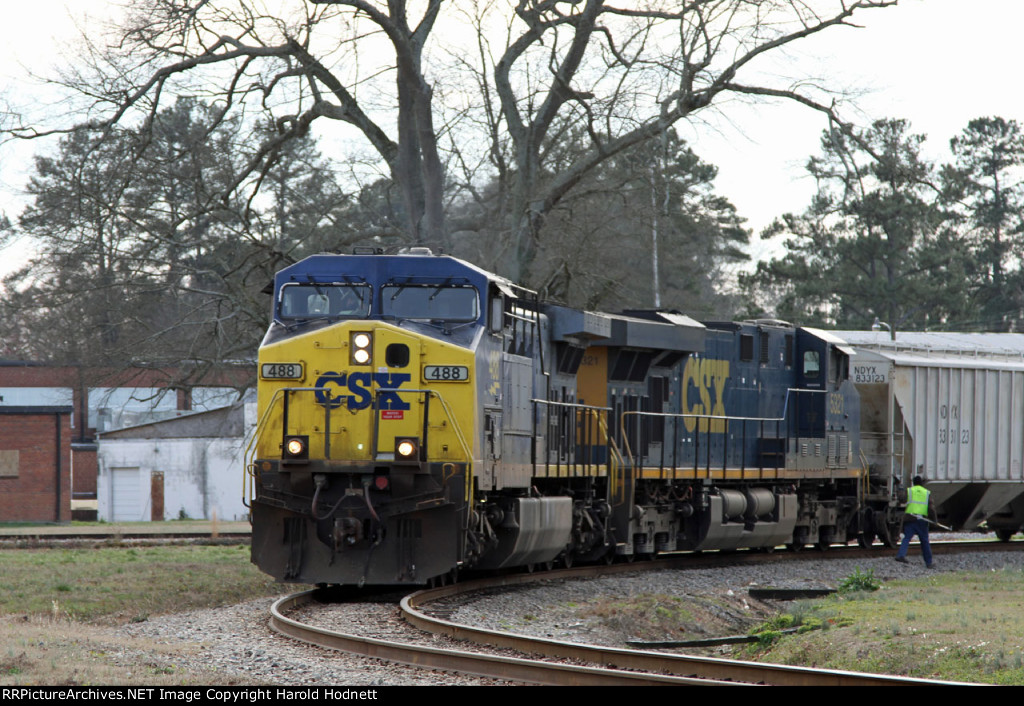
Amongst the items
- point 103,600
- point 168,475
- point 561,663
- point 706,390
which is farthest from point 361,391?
point 168,475


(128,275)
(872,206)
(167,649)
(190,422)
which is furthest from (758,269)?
(167,649)

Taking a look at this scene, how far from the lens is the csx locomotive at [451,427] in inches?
507

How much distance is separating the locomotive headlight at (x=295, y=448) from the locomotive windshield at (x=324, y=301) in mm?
1402

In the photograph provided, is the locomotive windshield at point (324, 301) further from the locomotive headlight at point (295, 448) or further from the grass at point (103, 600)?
the grass at point (103, 600)

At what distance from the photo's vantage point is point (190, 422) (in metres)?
44.4

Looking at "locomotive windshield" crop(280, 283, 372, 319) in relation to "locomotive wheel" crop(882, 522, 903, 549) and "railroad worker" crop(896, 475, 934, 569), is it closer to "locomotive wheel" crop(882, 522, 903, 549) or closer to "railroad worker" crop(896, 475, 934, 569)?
"railroad worker" crop(896, 475, 934, 569)

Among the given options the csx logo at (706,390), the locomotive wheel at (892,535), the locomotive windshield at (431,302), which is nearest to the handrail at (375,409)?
the locomotive windshield at (431,302)

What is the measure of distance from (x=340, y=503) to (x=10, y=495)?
26.2 metres

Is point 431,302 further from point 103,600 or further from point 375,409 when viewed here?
point 103,600

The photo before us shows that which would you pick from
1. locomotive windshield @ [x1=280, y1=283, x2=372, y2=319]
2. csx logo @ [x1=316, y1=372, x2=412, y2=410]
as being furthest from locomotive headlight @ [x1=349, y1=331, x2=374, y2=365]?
locomotive windshield @ [x1=280, y1=283, x2=372, y2=319]

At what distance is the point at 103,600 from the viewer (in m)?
14.1

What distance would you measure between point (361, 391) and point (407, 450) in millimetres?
803

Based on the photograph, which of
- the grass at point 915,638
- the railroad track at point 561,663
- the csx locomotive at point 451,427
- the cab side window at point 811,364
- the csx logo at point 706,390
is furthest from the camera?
the cab side window at point 811,364

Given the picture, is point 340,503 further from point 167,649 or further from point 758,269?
point 758,269
